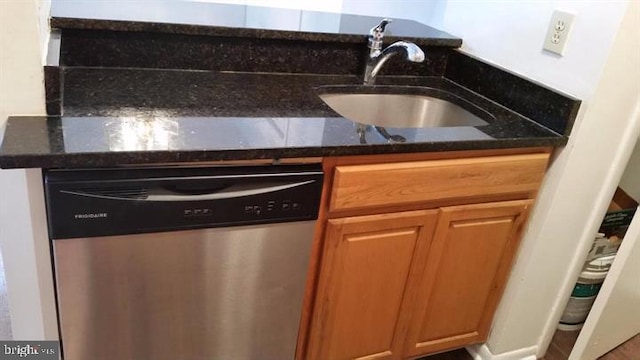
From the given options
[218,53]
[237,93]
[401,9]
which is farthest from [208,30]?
[401,9]

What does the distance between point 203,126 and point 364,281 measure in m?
0.63

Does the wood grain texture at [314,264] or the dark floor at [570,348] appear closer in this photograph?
the wood grain texture at [314,264]

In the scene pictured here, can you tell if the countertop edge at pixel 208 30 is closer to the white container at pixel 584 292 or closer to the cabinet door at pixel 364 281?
the cabinet door at pixel 364 281

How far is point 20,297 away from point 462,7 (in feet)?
5.36

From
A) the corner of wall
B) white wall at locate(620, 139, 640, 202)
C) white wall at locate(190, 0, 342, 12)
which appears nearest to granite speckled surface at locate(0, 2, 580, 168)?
white wall at locate(190, 0, 342, 12)

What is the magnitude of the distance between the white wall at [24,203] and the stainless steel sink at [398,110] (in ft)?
2.91

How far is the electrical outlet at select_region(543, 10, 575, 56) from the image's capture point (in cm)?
144

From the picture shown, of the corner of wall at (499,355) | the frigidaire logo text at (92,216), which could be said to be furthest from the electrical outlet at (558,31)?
the frigidaire logo text at (92,216)

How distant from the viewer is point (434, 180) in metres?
1.39

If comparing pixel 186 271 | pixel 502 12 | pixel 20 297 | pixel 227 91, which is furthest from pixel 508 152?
pixel 20 297

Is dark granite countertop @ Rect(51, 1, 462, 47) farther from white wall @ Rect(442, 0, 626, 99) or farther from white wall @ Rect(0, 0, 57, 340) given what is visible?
white wall @ Rect(0, 0, 57, 340)

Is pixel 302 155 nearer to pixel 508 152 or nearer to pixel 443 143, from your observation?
pixel 443 143

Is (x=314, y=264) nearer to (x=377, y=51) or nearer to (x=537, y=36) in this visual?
(x=377, y=51)

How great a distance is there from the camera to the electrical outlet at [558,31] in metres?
1.44
